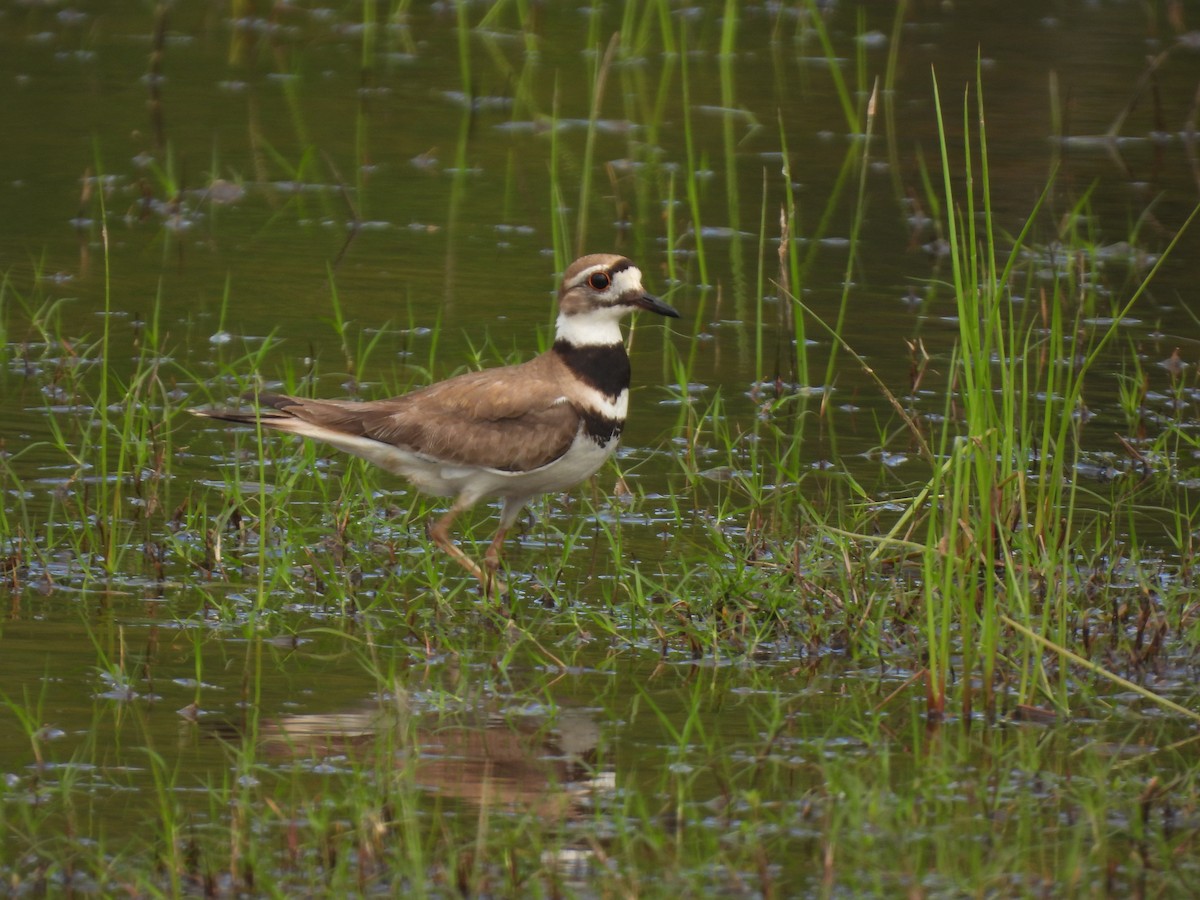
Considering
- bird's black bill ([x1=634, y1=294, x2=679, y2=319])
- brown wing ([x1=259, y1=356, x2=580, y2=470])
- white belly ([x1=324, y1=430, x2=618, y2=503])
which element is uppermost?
bird's black bill ([x1=634, y1=294, x2=679, y2=319])

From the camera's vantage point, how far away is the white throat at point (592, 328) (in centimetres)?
762

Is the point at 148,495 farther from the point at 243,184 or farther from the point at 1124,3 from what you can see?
the point at 1124,3

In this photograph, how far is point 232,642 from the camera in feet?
21.9

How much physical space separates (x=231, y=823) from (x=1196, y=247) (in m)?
8.32

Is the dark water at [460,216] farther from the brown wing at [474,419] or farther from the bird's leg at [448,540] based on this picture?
the brown wing at [474,419]

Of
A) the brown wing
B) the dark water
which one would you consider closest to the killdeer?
the brown wing

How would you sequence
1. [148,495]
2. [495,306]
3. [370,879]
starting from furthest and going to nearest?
[495,306] < [148,495] < [370,879]

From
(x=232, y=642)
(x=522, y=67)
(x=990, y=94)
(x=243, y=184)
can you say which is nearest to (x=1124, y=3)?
(x=990, y=94)

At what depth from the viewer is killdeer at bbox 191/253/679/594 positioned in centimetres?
730

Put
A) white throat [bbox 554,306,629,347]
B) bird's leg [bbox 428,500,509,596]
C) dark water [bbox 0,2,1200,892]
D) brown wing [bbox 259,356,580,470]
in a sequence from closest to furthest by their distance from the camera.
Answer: dark water [bbox 0,2,1200,892]
bird's leg [bbox 428,500,509,596]
brown wing [bbox 259,356,580,470]
white throat [bbox 554,306,629,347]

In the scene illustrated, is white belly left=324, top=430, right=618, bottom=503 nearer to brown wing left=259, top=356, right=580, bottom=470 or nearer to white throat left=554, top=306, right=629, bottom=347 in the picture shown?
brown wing left=259, top=356, right=580, bottom=470

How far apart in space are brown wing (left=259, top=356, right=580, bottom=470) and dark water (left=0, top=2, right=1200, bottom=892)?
59 cm

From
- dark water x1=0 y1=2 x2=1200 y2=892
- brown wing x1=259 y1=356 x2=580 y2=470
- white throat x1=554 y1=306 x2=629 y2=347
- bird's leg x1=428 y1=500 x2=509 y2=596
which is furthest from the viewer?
white throat x1=554 y1=306 x2=629 y2=347

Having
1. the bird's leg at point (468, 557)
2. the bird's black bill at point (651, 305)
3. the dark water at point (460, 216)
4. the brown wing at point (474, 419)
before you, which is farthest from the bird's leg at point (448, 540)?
the bird's black bill at point (651, 305)
